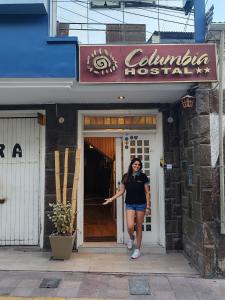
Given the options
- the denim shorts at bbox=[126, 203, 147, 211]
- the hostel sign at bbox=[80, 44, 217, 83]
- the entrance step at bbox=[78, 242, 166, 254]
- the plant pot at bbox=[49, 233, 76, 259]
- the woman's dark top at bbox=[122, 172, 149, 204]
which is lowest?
the entrance step at bbox=[78, 242, 166, 254]

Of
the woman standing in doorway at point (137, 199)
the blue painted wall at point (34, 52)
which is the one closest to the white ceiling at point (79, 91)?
the blue painted wall at point (34, 52)

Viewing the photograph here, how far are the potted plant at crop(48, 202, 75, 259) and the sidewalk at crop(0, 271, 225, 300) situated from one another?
674 millimetres

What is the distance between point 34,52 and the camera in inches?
229

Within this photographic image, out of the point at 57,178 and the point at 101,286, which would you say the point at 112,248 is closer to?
the point at 57,178

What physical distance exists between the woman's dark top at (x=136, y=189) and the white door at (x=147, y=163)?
2.07 feet

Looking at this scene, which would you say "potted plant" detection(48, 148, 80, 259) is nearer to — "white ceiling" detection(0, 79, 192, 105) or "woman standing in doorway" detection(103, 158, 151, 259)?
"woman standing in doorway" detection(103, 158, 151, 259)

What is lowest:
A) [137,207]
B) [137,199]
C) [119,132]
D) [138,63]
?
[137,207]

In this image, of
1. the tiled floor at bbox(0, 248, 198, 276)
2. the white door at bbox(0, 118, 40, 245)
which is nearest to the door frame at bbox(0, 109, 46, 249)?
the white door at bbox(0, 118, 40, 245)

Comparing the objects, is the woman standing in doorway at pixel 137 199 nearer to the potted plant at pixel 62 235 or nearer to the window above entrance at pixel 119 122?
the potted plant at pixel 62 235

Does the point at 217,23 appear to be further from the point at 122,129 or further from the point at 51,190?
the point at 51,190

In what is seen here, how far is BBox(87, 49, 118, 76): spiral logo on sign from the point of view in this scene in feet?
19.2

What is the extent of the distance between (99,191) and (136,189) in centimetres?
899

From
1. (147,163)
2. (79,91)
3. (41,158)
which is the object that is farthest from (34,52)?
(147,163)

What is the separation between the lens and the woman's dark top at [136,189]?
21.5 feet
